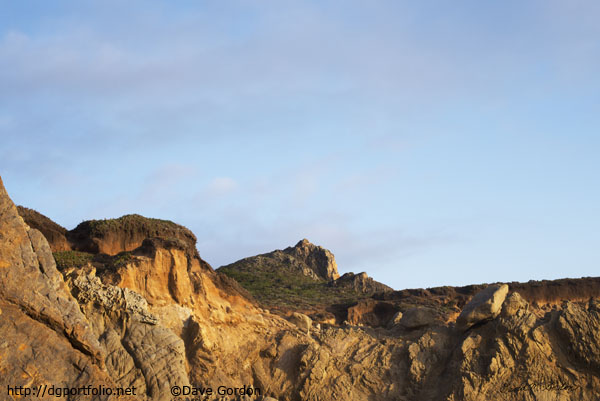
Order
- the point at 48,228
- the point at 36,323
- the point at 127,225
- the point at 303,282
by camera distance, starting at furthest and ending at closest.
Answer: the point at 303,282 < the point at 127,225 < the point at 48,228 < the point at 36,323

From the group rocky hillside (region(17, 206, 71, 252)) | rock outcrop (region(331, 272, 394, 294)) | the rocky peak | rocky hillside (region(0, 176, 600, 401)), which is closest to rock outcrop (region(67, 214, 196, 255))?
rocky hillside (region(17, 206, 71, 252))

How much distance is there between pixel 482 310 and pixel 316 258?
4078 centimetres

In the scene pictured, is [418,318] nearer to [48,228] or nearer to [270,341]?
→ [270,341]

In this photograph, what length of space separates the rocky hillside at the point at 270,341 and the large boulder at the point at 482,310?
41 millimetres

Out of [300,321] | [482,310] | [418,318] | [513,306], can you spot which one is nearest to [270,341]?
[300,321]

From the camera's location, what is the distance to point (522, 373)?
841 inches

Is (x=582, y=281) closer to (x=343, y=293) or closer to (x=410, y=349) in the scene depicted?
(x=343, y=293)

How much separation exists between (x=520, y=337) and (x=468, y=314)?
2.01m

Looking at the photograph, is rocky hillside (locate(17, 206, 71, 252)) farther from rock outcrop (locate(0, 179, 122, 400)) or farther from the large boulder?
the large boulder

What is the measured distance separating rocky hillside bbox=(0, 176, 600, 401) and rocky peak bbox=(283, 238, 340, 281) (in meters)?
36.4

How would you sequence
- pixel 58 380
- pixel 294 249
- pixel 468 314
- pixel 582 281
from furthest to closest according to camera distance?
pixel 294 249
pixel 582 281
pixel 468 314
pixel 58 380

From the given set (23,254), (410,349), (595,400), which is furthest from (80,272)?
(595,400)

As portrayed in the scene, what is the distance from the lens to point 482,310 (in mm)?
23203

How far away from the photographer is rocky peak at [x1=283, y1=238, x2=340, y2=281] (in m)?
62.3
